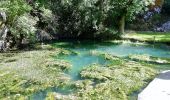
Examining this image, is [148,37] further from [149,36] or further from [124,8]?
[124,8]

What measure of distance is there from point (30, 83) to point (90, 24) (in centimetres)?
1982

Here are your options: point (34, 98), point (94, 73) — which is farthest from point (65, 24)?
point (34, 98)

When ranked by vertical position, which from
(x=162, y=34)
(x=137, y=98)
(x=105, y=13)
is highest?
(x=105, y=13)

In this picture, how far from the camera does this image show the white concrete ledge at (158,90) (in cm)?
1885

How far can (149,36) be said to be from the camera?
41312 mm

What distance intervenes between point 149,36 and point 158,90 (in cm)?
2181

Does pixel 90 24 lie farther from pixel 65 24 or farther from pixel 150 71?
pixel 150 71

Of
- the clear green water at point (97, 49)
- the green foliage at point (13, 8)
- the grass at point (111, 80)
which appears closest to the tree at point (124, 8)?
the clear green water at point (97, 49)

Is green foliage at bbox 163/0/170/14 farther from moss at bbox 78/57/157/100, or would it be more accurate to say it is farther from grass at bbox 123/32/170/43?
moss at bbox 78/57/157/100

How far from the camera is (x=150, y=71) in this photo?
25922mm

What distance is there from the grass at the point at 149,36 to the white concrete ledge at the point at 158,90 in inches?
634

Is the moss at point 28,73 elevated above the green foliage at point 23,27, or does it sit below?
below

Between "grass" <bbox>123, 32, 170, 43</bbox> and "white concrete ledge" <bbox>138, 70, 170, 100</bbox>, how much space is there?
16106 millimetres

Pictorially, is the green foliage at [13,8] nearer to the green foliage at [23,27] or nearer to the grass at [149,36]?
the green foliage at [23,27]
